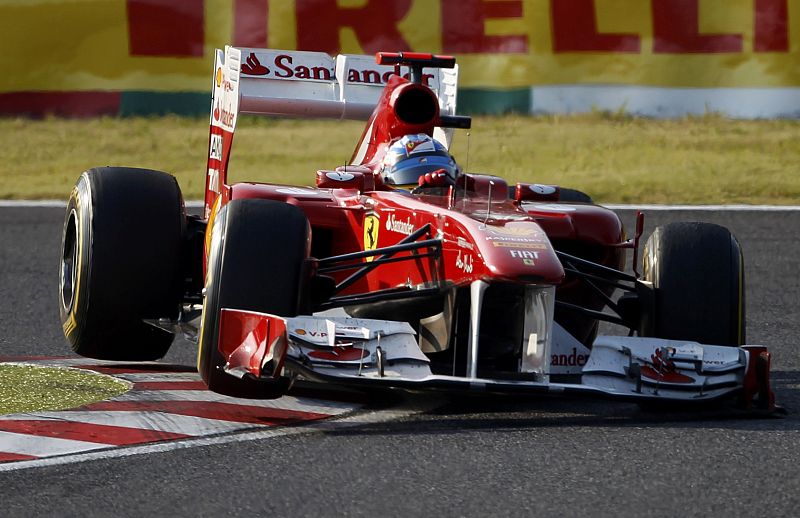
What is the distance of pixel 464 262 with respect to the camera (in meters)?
5.96

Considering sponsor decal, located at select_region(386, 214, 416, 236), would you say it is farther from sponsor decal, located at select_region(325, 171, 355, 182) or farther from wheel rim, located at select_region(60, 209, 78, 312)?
wheel rim, located at select_region(60, 209, 78, 312)

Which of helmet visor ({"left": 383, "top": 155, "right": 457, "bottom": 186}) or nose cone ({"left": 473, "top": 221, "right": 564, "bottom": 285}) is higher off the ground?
helmet visor ({"left": 383, "top": 155, "right": 457, "bottom": 186})

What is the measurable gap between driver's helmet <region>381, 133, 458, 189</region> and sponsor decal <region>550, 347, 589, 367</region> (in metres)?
1.29

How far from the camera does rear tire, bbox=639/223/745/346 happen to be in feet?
20.5

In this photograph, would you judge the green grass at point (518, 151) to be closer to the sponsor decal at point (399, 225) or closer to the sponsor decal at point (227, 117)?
the sponsor decal at point (227, 117)

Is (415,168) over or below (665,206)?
below

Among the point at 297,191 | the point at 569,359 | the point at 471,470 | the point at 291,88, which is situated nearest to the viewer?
the point at 471,470

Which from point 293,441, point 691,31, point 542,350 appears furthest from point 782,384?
point 691,31

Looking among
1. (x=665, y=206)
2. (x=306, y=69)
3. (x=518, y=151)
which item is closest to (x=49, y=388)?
(x=306, y=69)

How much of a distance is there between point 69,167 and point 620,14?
19.2 ft

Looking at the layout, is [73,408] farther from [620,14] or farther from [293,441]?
[620,14]

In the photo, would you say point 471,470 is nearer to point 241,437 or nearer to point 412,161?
point 241,437

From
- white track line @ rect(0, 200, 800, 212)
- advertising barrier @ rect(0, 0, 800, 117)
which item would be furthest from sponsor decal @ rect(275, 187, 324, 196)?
advertising barrier @ rect(0, 0, 800, 117)

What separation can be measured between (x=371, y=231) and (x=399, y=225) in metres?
0.26
